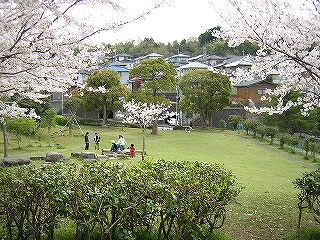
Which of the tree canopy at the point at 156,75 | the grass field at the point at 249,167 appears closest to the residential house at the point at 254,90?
the grass field at the point at 249,167

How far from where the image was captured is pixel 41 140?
26375mm

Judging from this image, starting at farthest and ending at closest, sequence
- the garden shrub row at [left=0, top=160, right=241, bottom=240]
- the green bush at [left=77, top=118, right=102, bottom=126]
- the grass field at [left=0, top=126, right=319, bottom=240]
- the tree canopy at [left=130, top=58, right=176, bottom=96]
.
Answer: the green bush at [left=77, top=118, right=102, bottom=126], the tree canopy at [left=130, top=58, right=176, bottom=96], the grass field at [left=0, top=126, right=319, bottom=240], the garden shrub row at [left=0, top=160, right=241, bottom=240]

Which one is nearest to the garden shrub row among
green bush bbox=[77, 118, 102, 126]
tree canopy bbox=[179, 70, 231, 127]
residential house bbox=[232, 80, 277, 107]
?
tree canopy bbox=[179, 70, 231, 127]

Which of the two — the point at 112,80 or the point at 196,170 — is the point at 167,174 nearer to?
the point at 196,170

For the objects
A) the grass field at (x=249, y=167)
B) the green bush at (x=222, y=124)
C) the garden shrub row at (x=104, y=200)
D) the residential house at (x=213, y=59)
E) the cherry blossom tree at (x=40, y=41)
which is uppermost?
the residential house at (x=213, y=59)

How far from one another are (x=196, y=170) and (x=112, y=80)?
112 feet

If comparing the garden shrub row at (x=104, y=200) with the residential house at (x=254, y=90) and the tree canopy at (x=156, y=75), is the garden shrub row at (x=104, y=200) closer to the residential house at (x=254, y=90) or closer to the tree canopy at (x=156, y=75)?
the tree canopy at (x=156, y=75)

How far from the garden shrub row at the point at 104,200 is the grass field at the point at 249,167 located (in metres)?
1.24

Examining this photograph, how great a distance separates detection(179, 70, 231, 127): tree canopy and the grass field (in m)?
4.21

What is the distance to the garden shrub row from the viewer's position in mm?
4766

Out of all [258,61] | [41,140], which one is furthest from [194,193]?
[41,140]

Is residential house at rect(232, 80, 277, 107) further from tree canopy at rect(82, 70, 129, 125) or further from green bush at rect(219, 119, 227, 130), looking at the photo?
tree canopy at rect(82, 70, 129, 125)

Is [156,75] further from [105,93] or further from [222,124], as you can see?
Answer: [222,124]

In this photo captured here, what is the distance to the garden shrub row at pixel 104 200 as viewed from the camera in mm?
4766
